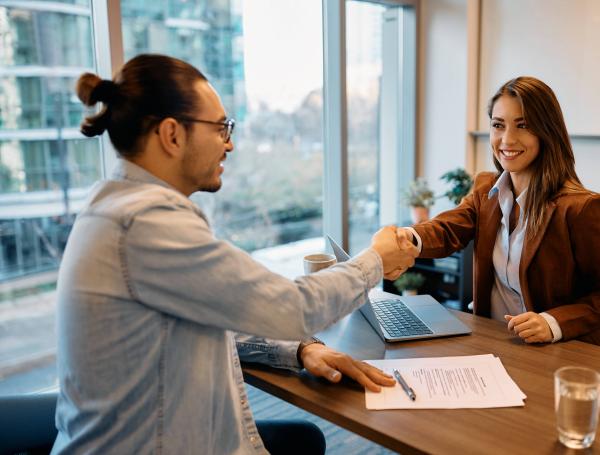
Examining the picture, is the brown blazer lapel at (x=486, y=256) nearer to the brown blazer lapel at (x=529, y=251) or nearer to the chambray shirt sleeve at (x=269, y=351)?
the brown blazer lapel at (x=529, y=251)

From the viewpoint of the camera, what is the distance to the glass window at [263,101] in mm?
3018

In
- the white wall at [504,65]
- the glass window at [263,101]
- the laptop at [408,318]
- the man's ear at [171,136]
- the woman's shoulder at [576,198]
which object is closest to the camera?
the man's ear at [171,136]

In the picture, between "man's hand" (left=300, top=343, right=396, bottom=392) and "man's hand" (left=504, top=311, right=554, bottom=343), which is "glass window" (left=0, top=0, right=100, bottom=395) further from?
"man's hand" (left=504, top=311, right=554, bottom=343)

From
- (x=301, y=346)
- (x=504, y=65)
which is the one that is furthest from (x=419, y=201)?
(x=301, y=346)

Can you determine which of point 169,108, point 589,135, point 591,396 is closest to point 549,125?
point 591,396

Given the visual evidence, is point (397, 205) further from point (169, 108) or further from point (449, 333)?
point (169, 108)

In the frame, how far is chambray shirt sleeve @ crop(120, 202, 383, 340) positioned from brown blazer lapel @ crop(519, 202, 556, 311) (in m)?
0.81

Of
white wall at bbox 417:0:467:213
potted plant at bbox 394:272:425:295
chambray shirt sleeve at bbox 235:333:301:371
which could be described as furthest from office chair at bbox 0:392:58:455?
white wall at bbox 417:0:467:213

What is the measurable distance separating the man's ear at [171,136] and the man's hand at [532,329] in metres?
0.88

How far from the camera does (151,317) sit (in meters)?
1.02

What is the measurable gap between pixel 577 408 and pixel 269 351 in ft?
2.12

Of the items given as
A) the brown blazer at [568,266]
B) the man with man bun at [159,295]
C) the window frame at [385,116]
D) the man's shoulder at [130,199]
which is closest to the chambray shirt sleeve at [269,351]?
the man with man bun at [159,295]

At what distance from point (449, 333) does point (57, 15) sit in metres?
2.03

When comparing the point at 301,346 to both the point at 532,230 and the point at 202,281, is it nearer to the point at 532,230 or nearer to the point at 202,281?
the point at 202,281
